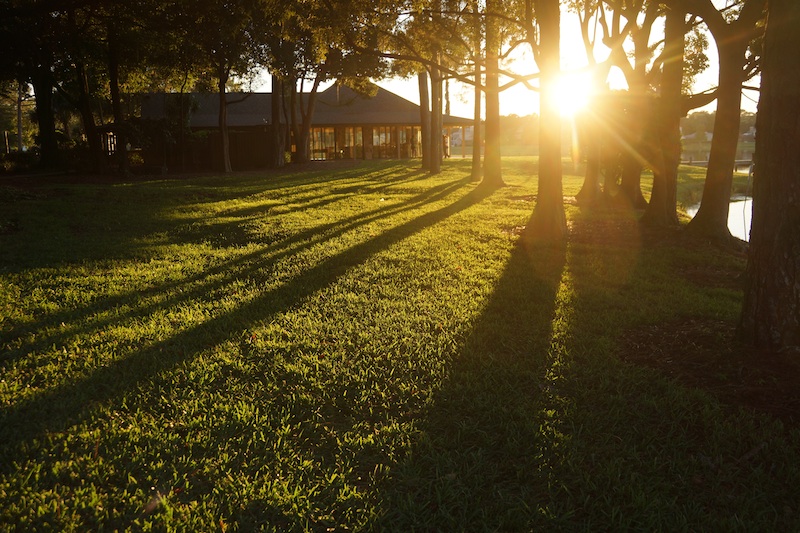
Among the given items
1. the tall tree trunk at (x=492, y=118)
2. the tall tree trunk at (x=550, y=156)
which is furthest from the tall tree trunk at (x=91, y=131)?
the tall tree trunk at (x=550, y=156)

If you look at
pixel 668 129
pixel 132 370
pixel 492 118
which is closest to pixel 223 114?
pixel 492 118

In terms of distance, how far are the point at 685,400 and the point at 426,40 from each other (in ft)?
49.9

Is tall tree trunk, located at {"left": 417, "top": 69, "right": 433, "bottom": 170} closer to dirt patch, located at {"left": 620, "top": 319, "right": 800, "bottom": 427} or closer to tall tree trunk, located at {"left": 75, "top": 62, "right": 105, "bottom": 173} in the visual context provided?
tall tree trunk, located at {"left": 75, "top": 62, "right": 105, "bottom": 173}

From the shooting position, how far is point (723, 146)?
34.0 ft

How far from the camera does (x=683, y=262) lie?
912cm

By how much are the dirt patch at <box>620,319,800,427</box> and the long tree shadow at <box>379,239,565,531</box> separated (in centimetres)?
85

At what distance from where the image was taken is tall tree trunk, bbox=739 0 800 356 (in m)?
4.26

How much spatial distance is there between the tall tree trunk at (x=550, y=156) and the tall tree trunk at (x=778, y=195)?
20.1 ft

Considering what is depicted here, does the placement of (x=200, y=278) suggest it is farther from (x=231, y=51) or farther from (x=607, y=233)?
(x=231, y=51)

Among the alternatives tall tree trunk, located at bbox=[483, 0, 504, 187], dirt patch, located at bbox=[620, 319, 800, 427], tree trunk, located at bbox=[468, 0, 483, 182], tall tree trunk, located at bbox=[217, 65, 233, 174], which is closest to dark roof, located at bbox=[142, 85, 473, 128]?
tall tree trunk, located at bbox=[217, 65, 233, 174]

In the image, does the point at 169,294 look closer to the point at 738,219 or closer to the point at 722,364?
the point at 722,364

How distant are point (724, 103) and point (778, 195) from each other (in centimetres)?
699

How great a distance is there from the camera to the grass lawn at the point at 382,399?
9.73 ft

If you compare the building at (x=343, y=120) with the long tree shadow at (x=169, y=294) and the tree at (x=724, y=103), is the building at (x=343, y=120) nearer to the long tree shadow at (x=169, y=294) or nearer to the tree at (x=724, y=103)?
the long tree shadow at (x=169, y=294)
